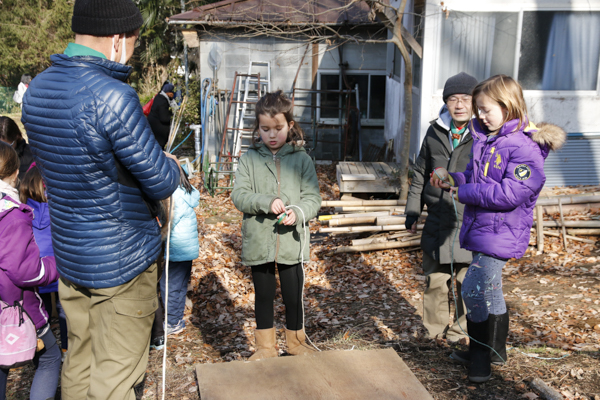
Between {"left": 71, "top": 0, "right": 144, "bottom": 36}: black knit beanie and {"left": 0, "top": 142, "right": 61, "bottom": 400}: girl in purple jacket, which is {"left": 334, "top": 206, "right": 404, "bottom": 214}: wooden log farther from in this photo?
{"left": 71, "top": 0, "right": 144, "bottom": 36}: black knit beanie

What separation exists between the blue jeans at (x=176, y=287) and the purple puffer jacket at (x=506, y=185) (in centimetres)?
268

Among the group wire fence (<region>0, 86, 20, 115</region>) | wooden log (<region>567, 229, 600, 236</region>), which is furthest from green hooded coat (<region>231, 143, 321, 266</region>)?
wire fence (<region>0, 86, 20, 115</region>)

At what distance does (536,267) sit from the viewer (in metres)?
6.25

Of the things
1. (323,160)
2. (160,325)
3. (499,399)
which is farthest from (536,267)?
Result: (323,160)

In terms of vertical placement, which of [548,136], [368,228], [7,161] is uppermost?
[548,136]

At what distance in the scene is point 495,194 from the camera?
291cm

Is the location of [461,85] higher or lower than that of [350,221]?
higher

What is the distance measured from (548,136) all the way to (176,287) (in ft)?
11.2

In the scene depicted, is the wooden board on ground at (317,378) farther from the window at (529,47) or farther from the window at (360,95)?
the window at (360,95)

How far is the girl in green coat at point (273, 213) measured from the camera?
3361mm

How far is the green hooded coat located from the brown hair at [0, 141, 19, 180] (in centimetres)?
144

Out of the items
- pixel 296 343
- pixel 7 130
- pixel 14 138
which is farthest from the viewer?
pixel 14 138

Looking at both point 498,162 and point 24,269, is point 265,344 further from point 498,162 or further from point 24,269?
point 498,162

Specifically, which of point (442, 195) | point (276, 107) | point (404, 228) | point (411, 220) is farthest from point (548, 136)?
point (404, 228)
